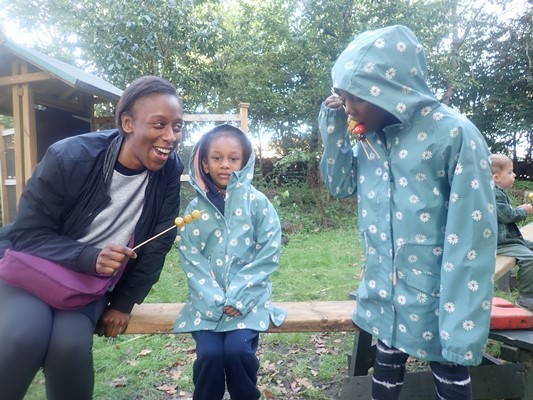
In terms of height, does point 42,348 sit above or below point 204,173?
below

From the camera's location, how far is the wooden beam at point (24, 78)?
437 cm

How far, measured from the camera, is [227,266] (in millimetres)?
2105

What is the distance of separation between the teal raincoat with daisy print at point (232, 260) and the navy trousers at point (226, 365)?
0.18 ft

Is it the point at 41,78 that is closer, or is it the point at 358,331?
the point at 358,331

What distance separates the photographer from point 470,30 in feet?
38.8

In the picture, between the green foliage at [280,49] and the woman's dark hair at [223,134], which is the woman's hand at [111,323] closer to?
the woman's dark hair at [223,134]

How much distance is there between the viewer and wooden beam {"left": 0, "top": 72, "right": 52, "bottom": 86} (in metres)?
4.37

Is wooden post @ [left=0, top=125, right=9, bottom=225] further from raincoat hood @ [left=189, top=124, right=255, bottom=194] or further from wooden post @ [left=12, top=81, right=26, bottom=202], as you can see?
raincoat hood @ [left=189, top=124, right=255, bottom=194]

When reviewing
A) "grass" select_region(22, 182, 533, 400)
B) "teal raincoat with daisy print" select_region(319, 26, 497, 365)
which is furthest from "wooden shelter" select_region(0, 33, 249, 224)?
"teal raincoat with daisy print" select_region(319, 26, 497, 365)

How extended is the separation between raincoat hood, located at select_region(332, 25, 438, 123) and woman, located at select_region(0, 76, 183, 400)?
2.81 ft

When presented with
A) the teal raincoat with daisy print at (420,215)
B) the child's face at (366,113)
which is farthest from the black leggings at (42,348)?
the child's face at (366,113)

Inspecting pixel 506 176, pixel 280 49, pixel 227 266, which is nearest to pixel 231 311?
pixel 227 266

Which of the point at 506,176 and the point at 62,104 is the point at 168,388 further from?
the point at 62,104

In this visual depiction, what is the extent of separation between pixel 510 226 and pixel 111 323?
126 inches
